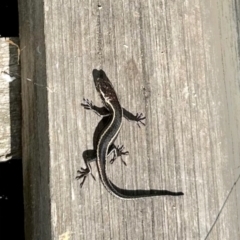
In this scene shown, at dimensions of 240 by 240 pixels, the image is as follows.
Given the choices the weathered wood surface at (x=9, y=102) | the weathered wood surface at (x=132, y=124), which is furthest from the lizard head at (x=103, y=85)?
the weathered wood surface at (x=9, y=102)

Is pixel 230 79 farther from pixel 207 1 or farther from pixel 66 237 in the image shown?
pixel 66 237

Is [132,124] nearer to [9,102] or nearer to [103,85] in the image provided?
[103,85]

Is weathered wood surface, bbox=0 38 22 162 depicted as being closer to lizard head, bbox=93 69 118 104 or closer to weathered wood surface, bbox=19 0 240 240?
weathered wood surface, bbox=19 0 240 240

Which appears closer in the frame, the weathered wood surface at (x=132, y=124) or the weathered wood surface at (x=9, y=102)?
the weathered wood surface at (x=132, y=124)

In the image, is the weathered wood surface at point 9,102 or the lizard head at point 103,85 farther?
the weathered wood surface at point 9,102

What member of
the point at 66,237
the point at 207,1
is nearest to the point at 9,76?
the point at 66,237

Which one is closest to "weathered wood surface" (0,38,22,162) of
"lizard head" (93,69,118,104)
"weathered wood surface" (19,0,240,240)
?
"weathered wood surface" (19,0,240,240)

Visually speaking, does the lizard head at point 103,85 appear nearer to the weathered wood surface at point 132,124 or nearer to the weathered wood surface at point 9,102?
the weathered wood surface at point 132,124
